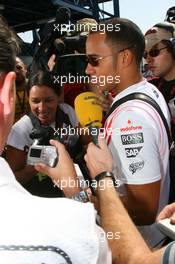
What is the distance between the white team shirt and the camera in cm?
175

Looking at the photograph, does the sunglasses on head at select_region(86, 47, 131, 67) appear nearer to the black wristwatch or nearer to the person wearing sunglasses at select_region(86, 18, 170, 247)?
the person wearing sunglasses at select_region(86, 18, 170, 247)

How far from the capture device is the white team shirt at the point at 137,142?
68.9 inches

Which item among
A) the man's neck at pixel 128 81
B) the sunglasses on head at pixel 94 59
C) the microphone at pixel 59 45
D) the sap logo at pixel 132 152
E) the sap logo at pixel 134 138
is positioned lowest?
the sap logo at pixel 132 152

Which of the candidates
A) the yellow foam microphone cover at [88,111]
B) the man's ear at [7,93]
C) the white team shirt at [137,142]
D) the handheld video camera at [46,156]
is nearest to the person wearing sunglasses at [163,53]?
the yellow foam microphone cover at [88,111]

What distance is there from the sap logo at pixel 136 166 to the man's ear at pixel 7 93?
3.39ft

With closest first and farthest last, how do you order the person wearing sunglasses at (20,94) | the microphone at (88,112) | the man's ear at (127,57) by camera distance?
the microphone at (88,112), the man's ear at (127,57), the person wearing sunglasses at (20,94)

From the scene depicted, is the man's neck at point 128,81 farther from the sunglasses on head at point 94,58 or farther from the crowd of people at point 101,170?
the sunglasses on head at point 94,58

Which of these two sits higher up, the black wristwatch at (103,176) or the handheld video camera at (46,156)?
the handheld video camera at (46,156)

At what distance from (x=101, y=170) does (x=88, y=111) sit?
55cm

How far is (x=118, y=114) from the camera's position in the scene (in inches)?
72.0

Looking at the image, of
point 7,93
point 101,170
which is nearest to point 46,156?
point 101,170

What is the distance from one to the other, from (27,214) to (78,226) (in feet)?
0.31

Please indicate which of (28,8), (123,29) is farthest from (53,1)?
(123,29)

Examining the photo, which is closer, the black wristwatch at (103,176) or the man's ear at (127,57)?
the black wristwatch at (103,176)
